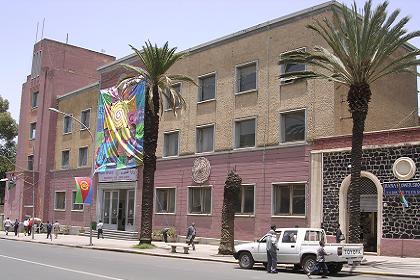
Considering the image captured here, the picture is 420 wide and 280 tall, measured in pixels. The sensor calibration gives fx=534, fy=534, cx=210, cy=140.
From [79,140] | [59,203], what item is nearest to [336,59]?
[79,140]

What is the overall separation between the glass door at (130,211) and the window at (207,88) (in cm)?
1101

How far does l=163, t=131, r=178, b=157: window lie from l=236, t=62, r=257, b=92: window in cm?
717

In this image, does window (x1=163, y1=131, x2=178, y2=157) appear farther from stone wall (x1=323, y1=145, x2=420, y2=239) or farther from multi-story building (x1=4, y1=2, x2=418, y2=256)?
stone wall (x1=323, y1=145, x2=420, y2=239)

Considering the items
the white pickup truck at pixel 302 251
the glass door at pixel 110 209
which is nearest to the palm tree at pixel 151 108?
the white pickup truck at pixel 302 251

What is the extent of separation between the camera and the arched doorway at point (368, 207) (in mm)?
26691

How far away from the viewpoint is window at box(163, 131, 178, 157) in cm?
3975

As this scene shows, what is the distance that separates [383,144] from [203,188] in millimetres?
13917

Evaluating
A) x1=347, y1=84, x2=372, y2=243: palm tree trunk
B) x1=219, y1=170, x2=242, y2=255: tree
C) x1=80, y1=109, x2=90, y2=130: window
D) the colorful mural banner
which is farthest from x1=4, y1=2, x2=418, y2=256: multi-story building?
x1=80, y1=109, x2=90, y2=130: window

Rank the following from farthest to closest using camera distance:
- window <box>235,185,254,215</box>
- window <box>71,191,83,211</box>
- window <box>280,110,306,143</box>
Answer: window <box>71,191,83,211</box>, window <box>235,185,254,215</box>, window <box>280,110,306,143</box>

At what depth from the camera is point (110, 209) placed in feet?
151

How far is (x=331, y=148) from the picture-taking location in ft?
94.1

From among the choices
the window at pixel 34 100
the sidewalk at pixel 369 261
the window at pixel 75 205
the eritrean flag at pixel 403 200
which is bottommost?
the sidewalk at pixel 369 261

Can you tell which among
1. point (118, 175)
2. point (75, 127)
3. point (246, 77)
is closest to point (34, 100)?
point (75, 127)

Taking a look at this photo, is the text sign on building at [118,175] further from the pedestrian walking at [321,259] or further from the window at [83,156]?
the pedestrian walking at [321,259]
